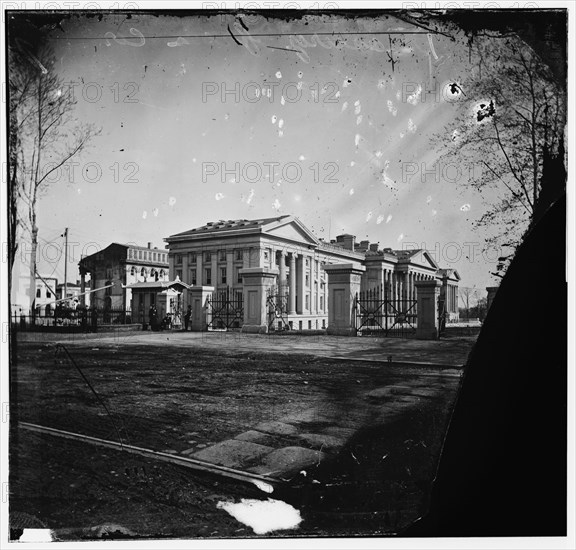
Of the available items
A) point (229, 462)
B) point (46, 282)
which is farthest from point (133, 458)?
point (46, 282)

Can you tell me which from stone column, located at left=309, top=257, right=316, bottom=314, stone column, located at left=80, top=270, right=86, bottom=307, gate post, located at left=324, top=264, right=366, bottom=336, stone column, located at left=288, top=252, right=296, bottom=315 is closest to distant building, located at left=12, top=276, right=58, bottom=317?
stone column, located at left=80, top=270, right=86, bottom=307

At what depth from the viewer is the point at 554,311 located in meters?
2.20

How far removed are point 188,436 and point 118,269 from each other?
0.91 meters

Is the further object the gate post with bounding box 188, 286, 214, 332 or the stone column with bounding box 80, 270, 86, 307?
the gate post with bounding box 188, 286, 214, 332

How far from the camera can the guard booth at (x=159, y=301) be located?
2334 millimetres

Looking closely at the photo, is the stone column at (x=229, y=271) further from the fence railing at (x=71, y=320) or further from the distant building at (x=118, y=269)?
the fence railing at (x=71, y=320)

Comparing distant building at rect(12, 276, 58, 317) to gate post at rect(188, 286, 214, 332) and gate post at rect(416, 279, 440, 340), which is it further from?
gate post at rect(416, 279, 440, 340)

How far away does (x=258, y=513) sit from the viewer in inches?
82.6

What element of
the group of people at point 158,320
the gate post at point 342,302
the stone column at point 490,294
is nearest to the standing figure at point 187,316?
the group of people at point 158,320

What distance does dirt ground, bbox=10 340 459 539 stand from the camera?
83.7 inches

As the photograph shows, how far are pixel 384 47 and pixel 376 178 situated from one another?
0.65 metres

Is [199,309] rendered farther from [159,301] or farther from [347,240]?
[347,240]

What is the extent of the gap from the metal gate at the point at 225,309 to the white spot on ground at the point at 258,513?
2.86 feet

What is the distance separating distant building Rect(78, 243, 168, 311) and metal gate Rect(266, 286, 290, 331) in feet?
1.88
